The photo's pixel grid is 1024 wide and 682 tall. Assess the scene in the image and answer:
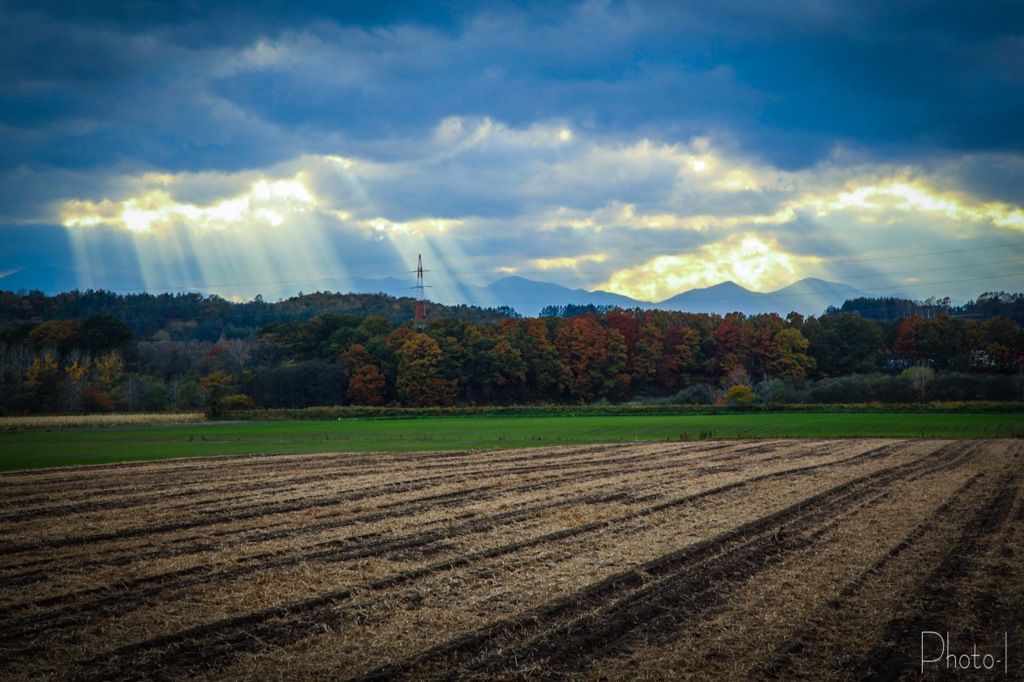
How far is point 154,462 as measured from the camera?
113ft

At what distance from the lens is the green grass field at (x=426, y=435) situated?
40.6 metres

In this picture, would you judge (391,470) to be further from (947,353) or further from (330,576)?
(947,353)

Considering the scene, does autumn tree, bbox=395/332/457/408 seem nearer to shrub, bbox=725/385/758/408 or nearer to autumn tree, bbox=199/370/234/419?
autumn tree, bbox=199/370/234/419

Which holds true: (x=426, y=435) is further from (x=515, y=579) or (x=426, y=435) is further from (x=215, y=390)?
(x=215, y=390)

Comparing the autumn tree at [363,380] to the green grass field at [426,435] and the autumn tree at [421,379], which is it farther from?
the green grass field at [426,435]

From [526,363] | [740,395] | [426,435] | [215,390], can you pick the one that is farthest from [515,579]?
[526,363]

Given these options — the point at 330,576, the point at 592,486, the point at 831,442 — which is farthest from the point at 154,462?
the point at 831,442

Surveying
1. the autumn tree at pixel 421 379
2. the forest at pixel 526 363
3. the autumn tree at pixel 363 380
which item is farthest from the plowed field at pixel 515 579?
the autumn tree at pixel 363 380

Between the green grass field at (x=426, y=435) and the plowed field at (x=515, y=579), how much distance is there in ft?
51.1

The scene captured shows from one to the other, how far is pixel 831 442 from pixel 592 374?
6681 centimetres

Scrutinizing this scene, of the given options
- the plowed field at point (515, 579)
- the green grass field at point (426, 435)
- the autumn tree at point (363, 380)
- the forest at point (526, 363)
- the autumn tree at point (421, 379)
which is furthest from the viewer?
the autumn tree at point (363, 380)

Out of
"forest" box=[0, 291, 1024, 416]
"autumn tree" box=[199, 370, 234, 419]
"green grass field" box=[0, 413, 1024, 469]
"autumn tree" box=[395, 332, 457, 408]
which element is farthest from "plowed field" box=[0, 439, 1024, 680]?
"autumn tree" box=[395, 332, 457, 408]

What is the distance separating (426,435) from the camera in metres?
53.0

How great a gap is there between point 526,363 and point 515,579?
3738 inches
